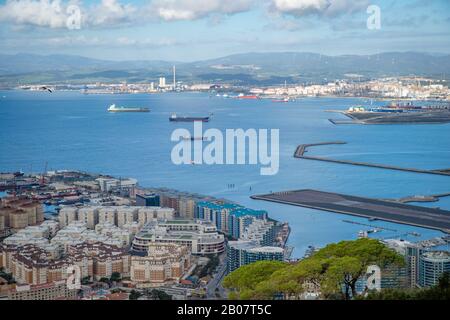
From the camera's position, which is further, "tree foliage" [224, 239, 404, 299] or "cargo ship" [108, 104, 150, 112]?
"cargo ship" [108, 104, 150, 112]

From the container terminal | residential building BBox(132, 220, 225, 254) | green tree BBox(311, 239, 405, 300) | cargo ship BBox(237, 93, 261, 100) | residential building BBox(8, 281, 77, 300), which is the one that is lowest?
residential building BBox(132, 220, 225, 254)

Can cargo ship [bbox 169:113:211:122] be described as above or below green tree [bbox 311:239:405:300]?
below

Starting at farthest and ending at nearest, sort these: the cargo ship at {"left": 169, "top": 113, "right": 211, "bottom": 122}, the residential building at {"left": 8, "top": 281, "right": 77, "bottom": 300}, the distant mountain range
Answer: the cargo ship at {"left": 169, "top": 113, "right": 211, "bottom": 122} → the distant mountain range → the residential building at {"left": 8, "top": 281, "right": 77, "bottom": 300}

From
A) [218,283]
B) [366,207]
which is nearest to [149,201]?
[366,207]

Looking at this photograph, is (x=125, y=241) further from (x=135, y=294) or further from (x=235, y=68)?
(x=235, y=68)

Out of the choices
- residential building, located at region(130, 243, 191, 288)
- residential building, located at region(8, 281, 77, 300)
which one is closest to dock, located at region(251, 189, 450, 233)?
residential building, located at region(130, 243, 191, 288)

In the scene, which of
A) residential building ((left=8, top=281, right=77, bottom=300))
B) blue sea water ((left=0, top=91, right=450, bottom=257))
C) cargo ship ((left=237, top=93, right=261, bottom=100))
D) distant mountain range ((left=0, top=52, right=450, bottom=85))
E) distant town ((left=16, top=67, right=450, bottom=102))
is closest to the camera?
residential building ((left=8, top=281, right=77, bottom=300))

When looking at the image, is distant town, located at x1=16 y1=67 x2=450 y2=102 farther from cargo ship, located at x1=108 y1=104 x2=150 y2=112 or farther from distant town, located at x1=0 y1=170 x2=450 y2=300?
distant town, located at x1=0 y1=170 x2=450 y2=300
